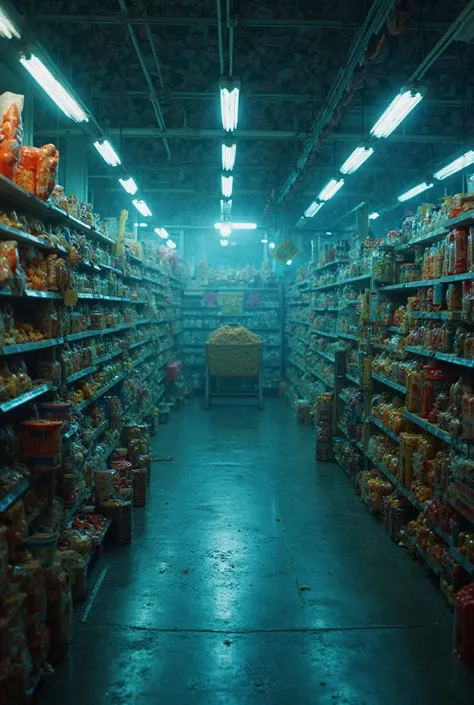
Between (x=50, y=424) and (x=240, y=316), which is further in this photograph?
(x=240, y=316)

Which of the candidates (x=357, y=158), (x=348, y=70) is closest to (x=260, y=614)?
(x=348, y=70)

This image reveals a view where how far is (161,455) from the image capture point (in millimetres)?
8914

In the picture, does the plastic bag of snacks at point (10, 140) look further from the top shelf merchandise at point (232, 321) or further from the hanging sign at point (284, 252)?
the top shelf merchandise at point (232, 321)

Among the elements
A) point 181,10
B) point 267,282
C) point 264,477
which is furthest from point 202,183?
point 264,477

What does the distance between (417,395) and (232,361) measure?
8464 mm

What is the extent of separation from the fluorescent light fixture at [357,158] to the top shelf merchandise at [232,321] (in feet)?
25.5

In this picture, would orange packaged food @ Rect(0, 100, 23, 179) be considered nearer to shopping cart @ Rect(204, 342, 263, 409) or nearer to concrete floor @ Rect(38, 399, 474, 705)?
concrete floor @ Rect(38, 399, 474, 705)

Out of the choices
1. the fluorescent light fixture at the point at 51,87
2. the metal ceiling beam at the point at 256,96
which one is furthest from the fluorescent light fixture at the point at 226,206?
the fluorescent light fixture at the point at 51,87

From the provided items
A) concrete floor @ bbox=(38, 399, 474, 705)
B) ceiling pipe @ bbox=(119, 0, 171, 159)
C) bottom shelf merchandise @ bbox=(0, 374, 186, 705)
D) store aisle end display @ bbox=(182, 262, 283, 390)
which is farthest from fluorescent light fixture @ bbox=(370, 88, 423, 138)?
store aisle end display @ bbox=(182, 262, 283, 390)

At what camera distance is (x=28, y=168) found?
→ 13.7ft

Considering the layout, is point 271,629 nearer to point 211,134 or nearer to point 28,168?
point 28,168

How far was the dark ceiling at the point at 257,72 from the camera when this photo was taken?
6.63 metres

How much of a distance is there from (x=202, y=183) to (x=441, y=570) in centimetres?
1279

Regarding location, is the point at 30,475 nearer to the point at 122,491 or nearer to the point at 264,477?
the point at 122,491
